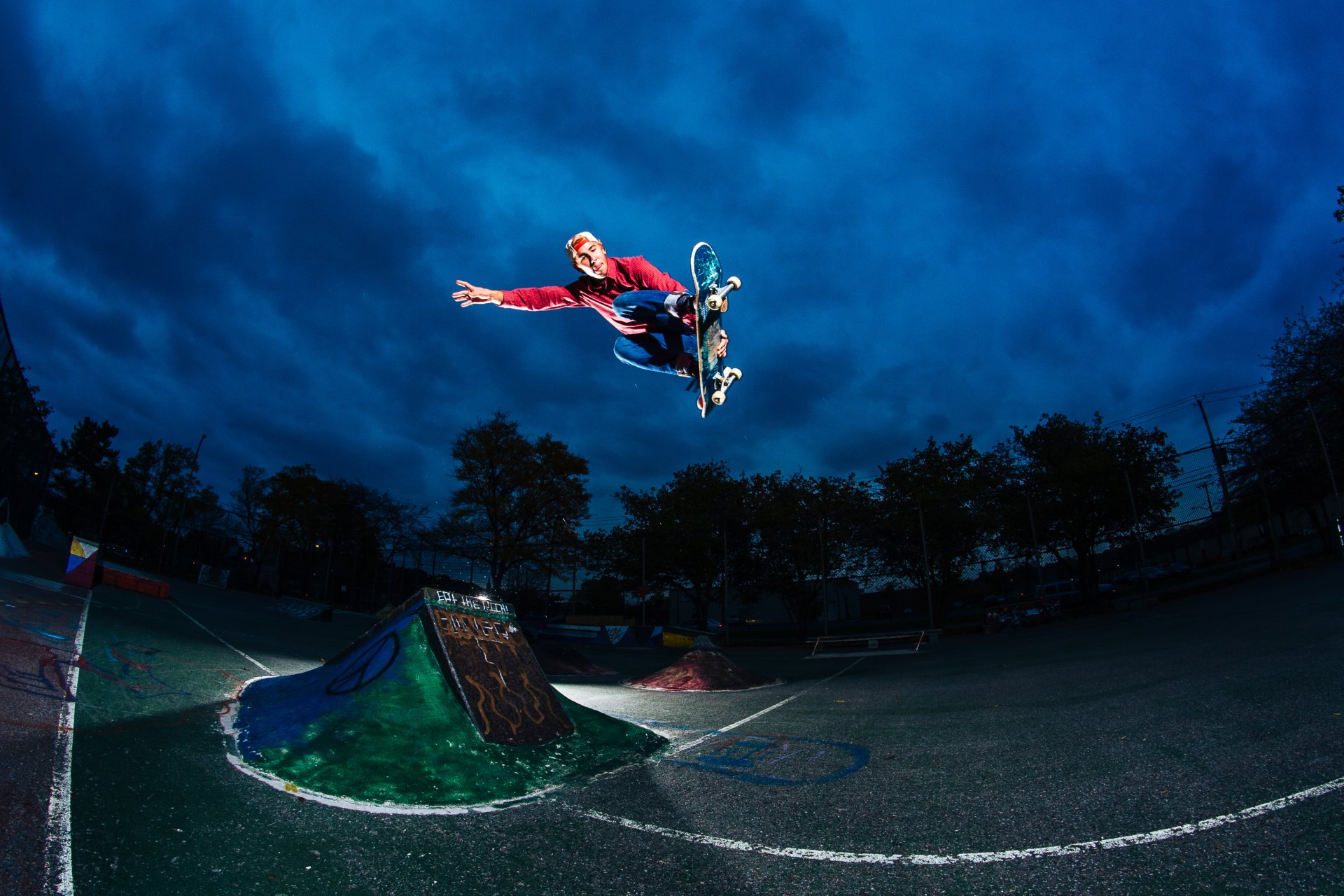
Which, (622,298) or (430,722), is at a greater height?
(622,298)

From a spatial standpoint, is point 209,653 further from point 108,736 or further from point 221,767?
point 221,767

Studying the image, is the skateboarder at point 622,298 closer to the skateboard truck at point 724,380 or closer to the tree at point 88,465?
the skateboard truck at point 724,380

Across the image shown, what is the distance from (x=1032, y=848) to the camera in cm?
302

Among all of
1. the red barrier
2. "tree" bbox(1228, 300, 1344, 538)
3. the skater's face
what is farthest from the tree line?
the skater's face

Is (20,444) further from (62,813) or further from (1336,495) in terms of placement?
(1336,495)

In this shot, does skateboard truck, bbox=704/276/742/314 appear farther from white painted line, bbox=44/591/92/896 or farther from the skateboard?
white painted line, bbox=44/591/92/896

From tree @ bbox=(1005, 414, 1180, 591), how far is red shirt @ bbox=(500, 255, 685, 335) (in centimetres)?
2417

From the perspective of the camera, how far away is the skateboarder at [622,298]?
7.34 m

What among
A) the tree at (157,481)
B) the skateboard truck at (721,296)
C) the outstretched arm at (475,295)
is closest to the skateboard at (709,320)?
the skateboard truck at (721,296)

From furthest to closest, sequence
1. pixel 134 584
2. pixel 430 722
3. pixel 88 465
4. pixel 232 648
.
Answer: pixel 88 465
pixel 134 584
pixel 232 648
pixel 430 722

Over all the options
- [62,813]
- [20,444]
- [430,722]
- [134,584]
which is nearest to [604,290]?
[430,722]

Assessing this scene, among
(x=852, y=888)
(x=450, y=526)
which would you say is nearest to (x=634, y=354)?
(x=852, y=888)

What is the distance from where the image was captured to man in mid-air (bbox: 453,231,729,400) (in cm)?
734

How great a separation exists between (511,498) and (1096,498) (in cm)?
2860
